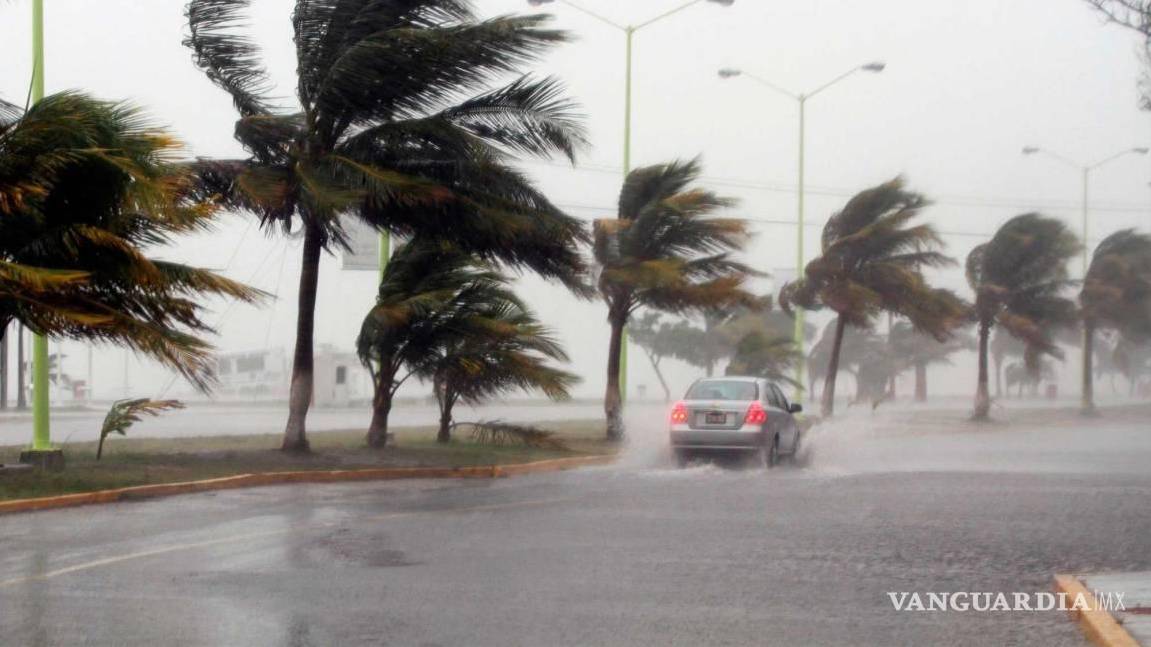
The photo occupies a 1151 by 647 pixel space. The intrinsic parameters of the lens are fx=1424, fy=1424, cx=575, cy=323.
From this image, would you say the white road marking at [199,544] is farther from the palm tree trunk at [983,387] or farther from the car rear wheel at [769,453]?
the palm tree trunk at [983,387]

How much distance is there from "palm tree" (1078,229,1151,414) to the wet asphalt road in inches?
1354

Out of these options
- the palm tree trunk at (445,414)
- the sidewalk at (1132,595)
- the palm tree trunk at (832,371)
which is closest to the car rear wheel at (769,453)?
the palm tree trunk at (445,414)

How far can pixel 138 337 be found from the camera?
49.6 ft

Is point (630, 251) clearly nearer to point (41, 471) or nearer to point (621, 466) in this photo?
point (621, 466)

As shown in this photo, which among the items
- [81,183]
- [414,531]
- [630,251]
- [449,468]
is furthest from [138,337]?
[630,251]

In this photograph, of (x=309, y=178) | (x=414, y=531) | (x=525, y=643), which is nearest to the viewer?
Answer: (x=525, y=643)

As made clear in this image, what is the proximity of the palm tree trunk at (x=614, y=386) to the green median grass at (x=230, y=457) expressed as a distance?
51 centimetres

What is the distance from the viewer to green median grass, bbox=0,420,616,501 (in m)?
16.3

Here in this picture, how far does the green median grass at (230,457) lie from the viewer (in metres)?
16.3

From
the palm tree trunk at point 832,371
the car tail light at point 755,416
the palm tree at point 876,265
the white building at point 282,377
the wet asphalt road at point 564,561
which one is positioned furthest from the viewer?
the white building at point 282,377

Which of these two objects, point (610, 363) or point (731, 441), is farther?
point (610, 363)

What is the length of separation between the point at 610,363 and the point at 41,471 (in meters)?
14.6

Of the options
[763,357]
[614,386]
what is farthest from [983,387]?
[614,386]

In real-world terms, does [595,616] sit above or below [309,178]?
below
